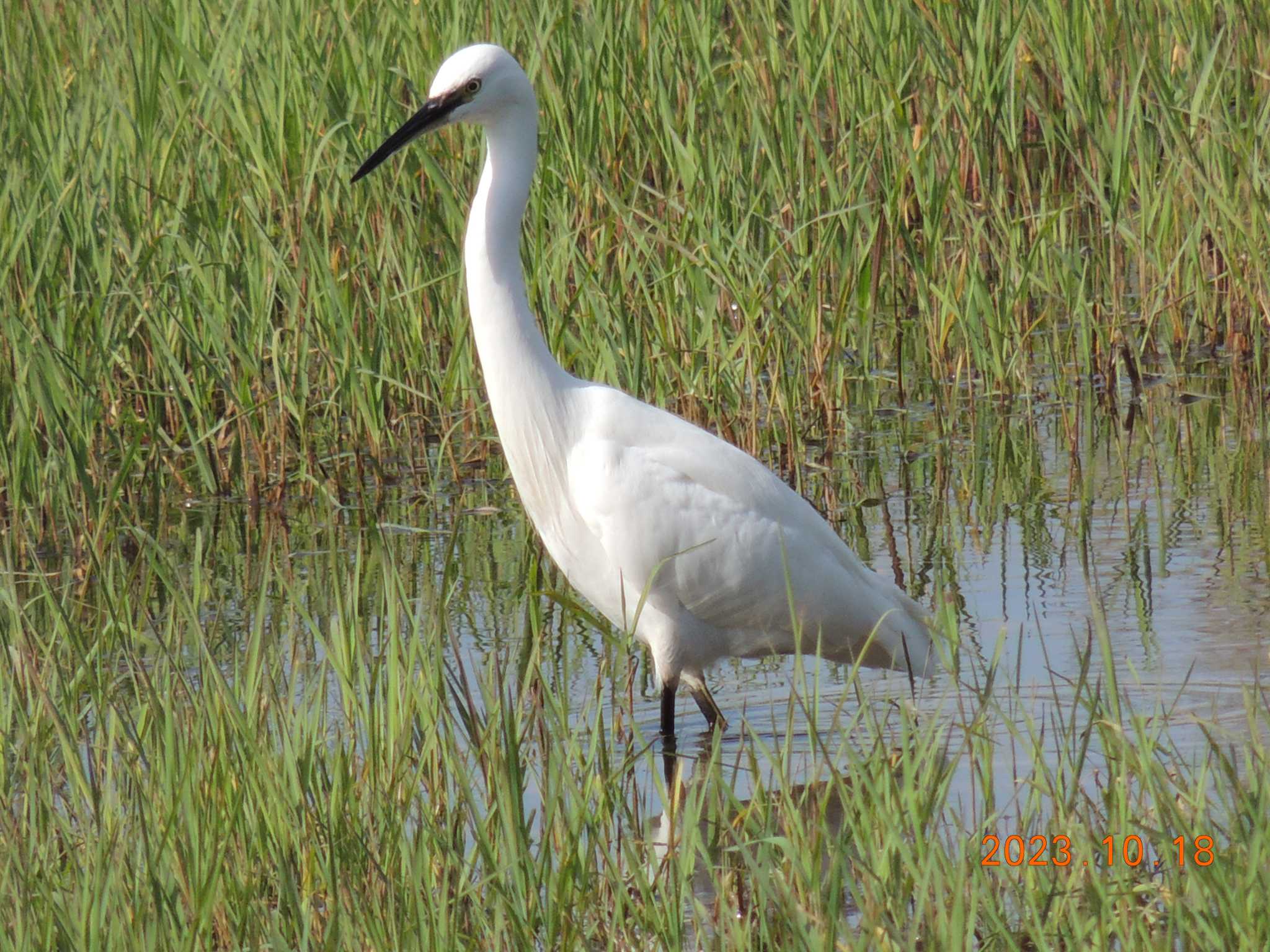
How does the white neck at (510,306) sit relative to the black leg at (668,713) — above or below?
above

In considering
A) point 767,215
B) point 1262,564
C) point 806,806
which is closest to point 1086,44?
point 767,215

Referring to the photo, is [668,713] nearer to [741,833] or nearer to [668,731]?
[668,731]

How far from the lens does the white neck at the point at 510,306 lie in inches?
153

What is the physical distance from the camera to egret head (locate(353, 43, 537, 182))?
3.89 metres

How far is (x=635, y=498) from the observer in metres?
3.90

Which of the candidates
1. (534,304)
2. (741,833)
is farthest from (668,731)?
(534,304)

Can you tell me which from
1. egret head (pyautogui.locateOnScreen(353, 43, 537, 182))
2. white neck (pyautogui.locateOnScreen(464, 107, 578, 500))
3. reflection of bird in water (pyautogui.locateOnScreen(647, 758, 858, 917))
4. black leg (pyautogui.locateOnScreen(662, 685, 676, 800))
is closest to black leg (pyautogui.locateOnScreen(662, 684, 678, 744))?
black leg (pyautogui.locateOnScreen(662, 685, 676, 800))

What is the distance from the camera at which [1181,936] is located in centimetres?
236

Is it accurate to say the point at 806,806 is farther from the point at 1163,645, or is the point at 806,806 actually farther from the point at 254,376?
the point at 254,376

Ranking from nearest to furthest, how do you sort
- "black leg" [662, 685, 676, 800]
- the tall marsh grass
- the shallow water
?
1. the tall marsh grass
2. the shallow water
3. "black leg" [662, 685, 676, 800]

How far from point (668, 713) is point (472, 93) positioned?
141cm

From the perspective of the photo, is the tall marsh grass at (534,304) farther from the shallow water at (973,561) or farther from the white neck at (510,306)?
the white neck at (510,306)

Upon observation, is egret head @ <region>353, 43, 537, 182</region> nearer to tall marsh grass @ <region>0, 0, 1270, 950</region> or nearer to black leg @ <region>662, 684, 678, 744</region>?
tall marsh grass @ <region>0, 0, 1270, 950</region>

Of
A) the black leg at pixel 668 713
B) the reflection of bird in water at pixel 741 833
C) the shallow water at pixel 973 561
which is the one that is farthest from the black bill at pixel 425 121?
the reflection of bird in water at pixel 741 833
